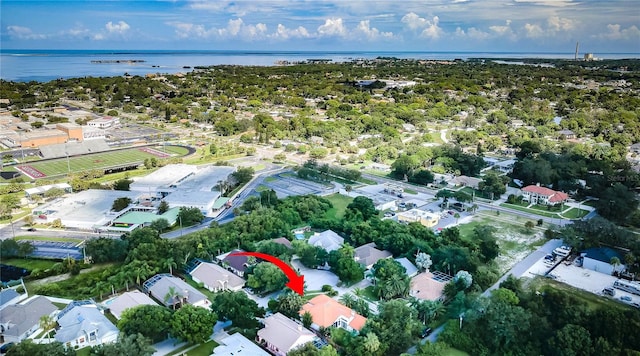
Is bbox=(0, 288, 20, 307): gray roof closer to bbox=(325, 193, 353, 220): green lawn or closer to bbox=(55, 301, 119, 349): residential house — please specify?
bbox=(55, 301, 119, 349): residential house

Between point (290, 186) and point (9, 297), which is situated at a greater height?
point (9, 297)

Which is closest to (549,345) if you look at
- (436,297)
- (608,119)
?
(436,297)

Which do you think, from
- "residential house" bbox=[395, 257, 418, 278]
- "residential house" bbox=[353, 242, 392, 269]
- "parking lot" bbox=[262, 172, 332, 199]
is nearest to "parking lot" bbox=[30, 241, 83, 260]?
"parking lot" bbox=[262, 172, 332, 199]

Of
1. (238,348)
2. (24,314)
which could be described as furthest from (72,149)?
(238,348)

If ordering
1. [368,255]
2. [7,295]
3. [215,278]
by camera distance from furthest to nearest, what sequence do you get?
1. [368,255]
2. [215,278]
3. [7,295]

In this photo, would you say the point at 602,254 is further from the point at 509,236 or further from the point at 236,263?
the point at 236,263

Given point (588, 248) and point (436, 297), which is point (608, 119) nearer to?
point (588, 248)

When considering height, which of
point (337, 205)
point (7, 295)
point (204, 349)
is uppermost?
point (7, 295)
